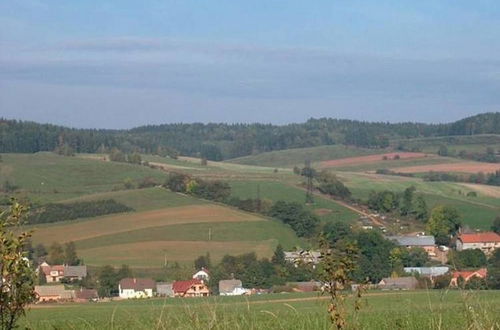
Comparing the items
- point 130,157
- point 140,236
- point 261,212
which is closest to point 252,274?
point 140,236

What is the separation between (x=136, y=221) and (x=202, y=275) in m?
18.6

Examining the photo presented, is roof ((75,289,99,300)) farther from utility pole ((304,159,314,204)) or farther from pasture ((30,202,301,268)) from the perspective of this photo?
utility pole ((304,159,314,204))

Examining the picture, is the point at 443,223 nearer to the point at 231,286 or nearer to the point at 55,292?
the point at 231,286

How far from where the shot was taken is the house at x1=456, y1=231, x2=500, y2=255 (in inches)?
2381

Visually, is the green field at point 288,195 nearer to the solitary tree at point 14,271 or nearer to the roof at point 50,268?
the roof at point 50,268

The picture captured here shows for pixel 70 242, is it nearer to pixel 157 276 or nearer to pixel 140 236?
pixel 140 236

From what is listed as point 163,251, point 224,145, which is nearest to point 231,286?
point 163,251

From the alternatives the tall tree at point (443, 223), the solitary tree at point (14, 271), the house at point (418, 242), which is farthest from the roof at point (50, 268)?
the solitary tree at point (14, 271)

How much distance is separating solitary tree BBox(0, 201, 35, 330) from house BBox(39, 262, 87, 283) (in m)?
45.5

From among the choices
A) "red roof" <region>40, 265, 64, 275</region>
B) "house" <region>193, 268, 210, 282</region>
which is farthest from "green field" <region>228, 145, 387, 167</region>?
"house" <region>193, 268, 210, 282</region>

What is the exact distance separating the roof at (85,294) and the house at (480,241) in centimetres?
2433

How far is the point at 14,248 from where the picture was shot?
6582 millimetres

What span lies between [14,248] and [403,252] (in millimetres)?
53109

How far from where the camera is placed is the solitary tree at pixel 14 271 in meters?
6.57
